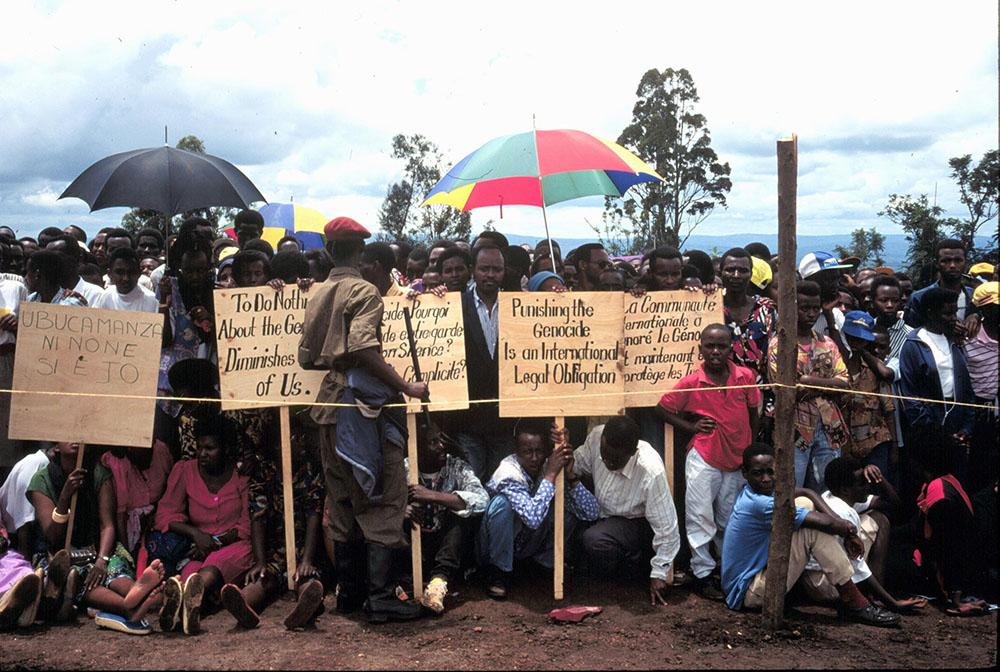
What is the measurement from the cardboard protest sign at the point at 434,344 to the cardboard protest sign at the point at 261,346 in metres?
0.52

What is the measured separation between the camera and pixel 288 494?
597cm

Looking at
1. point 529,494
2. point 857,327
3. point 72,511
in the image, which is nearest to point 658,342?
point 529,494

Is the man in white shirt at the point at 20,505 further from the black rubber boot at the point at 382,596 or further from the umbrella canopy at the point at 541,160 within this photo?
the umbrella canopy at the point at 541,160

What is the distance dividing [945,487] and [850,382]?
36.5 inches

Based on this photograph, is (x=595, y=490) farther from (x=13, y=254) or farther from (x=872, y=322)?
(x=13, y=254)

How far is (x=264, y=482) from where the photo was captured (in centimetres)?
625

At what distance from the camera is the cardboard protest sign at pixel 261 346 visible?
6023 millimetres

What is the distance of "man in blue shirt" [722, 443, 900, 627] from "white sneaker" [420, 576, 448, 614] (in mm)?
1788

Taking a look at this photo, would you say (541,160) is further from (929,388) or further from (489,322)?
(929,388)

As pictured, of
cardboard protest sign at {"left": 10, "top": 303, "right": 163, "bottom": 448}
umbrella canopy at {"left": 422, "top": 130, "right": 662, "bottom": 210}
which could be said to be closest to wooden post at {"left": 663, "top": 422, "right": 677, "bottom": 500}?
umbrella canopy at {"left": 422, "top": 130, "right": 662, "bottom": 210}

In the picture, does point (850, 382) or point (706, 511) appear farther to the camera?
point (850, 382)

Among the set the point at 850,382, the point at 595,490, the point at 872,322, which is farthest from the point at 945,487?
the point at 595,490

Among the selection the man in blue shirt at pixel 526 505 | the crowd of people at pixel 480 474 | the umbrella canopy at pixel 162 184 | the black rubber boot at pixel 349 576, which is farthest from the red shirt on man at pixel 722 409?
the umbrella canopy at pixel 162 184

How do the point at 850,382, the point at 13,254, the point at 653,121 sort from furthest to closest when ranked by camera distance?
the point at 653,121, the point at 13,254, the point at 850,382
